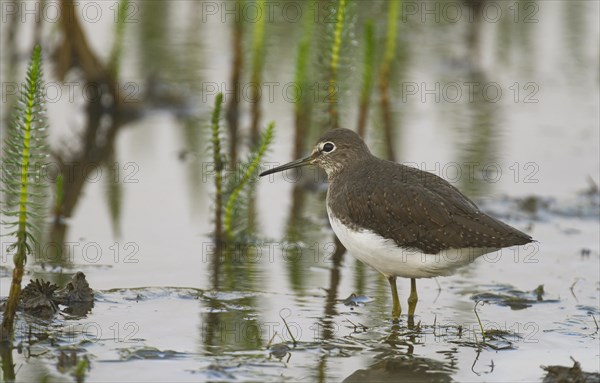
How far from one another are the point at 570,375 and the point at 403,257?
1.82m

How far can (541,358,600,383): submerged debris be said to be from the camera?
7387mm

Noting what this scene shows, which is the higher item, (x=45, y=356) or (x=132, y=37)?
(x=132, y=37)

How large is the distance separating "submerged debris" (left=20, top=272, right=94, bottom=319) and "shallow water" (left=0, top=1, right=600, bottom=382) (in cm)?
13

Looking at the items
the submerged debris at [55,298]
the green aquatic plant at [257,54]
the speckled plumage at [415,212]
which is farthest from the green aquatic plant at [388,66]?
the submerged debris at [55,298]

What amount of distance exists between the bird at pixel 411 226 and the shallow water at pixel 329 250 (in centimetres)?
50

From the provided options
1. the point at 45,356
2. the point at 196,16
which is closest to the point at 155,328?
the point at 45,356

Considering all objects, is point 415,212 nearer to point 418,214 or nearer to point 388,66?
point 418,214

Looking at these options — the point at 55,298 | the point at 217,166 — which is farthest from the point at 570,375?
the point at 217,166

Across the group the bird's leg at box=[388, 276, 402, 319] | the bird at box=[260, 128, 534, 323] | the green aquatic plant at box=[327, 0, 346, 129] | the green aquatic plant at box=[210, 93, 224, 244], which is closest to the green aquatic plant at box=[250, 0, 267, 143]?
the green aquatic plant at box=[327, 0, 346, 129]

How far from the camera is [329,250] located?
36.4ft

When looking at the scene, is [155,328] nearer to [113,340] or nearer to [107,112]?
[113,340]

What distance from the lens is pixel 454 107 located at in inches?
632

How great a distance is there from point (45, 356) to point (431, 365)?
A: 8.74 ft

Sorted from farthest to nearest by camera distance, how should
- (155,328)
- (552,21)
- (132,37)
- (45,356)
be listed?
(552,21) < (132,37) < (155,328) < (45,356)
